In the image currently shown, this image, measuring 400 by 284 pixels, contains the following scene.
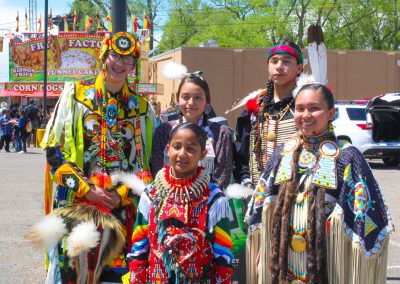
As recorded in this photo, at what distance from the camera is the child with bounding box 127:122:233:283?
297 cm

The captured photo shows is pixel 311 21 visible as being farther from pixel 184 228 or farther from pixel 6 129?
pixel 184 228

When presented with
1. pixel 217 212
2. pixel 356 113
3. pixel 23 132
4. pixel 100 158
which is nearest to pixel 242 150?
pixel 100 158

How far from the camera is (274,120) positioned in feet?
12.3

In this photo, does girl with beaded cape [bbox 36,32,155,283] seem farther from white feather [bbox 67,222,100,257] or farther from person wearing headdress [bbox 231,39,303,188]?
person wearing headdress [bbox 231,39,303,188]

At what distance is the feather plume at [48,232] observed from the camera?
344cm

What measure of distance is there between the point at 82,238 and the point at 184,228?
2.38 ft

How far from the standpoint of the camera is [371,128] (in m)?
15.4

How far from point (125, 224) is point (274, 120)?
110 cm

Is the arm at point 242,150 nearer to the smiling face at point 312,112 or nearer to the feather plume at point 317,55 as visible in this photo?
the feather plume at point 317,55

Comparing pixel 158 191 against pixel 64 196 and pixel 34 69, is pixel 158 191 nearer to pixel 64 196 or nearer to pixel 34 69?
pixel 64 196

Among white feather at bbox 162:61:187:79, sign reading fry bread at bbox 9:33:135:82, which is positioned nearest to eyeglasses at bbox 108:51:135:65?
white feather at bbox 162:61:187:79

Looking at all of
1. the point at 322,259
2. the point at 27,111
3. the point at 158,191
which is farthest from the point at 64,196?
the point at 27,111

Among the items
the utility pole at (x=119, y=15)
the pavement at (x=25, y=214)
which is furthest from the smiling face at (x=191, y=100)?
the utility pole at (x=119, y=15)

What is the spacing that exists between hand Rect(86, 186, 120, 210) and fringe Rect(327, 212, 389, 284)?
4.21 feet
